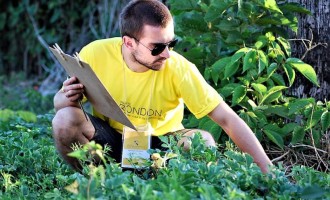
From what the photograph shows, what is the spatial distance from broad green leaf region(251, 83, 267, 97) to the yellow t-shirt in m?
0.52

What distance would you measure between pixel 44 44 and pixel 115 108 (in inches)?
231

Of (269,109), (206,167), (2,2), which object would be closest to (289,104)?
(269,109)

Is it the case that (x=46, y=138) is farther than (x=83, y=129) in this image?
Yes

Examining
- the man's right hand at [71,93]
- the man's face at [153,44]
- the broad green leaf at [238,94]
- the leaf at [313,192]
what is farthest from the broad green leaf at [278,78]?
the leaf at [313,192]

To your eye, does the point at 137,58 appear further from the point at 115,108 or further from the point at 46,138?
the point at 46,138

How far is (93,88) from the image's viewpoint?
13.7 feet

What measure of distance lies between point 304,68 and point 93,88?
1.34 meters

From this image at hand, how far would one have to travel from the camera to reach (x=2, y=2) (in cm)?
1036

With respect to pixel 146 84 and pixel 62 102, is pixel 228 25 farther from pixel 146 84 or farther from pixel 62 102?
pixel 62 102

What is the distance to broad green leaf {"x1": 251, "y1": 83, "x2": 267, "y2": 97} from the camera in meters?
4.88

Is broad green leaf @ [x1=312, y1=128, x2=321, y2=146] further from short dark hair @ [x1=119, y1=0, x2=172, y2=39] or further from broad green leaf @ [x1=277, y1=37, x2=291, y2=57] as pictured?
short dark hair @ [x1=119, y1=0, x2=172, y2=39]

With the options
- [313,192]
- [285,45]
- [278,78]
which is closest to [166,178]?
[313,192]

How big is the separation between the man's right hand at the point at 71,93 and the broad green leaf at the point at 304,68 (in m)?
1.28

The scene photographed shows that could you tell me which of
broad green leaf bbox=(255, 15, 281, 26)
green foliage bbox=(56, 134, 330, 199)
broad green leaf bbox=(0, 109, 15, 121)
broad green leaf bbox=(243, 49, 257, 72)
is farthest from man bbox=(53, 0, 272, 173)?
broad green leaf bbox=(0, 109, 15, 121)
